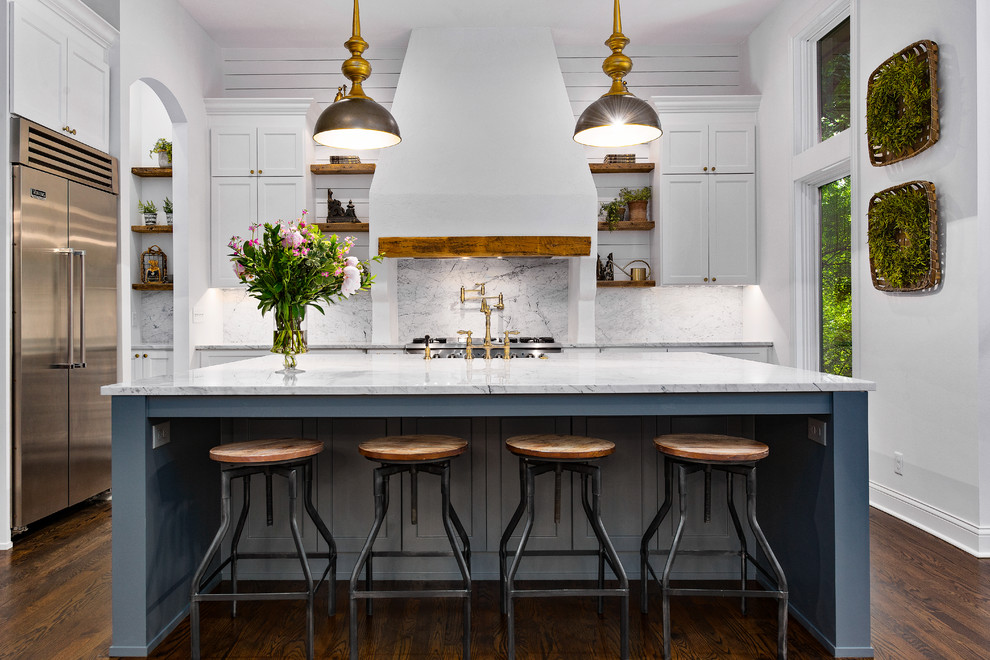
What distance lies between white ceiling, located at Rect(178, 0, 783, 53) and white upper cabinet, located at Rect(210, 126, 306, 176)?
0.84 meters

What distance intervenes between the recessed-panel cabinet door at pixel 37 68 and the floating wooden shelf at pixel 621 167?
3787mm

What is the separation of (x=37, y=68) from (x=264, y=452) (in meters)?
2.81

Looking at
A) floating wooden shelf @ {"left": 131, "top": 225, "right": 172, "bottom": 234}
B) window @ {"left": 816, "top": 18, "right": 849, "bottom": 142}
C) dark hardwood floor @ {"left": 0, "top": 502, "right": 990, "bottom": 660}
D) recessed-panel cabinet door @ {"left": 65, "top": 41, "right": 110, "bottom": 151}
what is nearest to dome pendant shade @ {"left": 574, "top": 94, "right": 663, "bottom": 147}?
dark hardwood floor @ {"left": 0, "top": 502, "right": 990, "bottom": 660}

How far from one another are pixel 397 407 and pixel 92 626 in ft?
4.62

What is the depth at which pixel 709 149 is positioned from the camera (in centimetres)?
537

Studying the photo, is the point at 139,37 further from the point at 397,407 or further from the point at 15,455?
the point at 397,407

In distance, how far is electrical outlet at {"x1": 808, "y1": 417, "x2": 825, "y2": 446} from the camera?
2.22m

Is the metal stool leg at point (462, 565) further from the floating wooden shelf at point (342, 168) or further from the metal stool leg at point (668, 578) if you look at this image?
the floating wooden shelf at point (342, 168)

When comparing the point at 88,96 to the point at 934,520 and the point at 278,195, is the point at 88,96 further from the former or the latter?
the point at 934,520

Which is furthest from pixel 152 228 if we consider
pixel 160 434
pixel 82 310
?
pixel 160 434

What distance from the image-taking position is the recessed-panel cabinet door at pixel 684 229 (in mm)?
5359

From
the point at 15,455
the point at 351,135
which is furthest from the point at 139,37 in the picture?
the point at 15,455

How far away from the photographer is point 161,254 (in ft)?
17.8

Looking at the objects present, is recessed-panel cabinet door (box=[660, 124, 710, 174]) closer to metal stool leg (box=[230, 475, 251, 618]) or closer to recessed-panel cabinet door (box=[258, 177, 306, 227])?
recessed-panel cabinet door (box=[258, 177, 306, 227])
